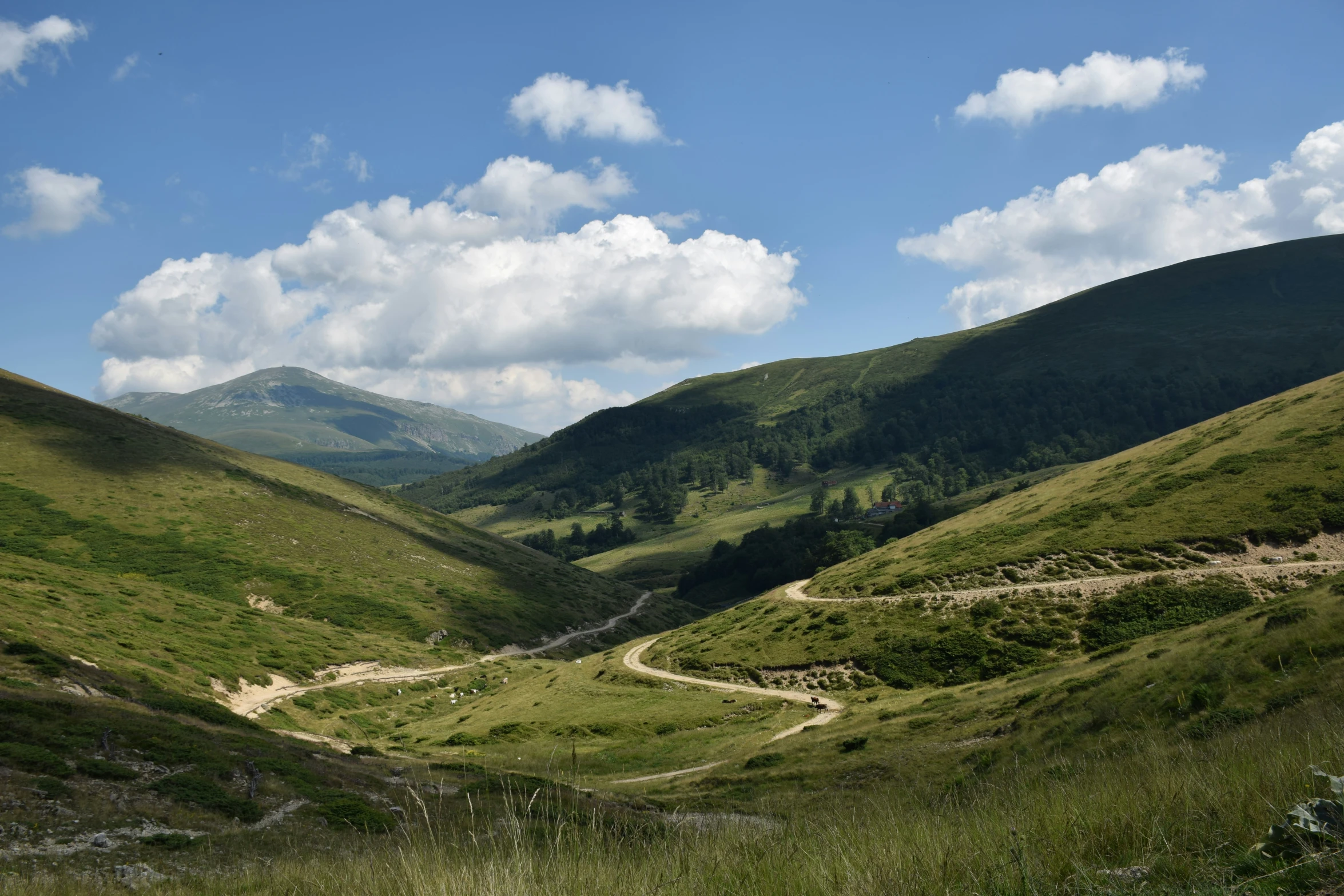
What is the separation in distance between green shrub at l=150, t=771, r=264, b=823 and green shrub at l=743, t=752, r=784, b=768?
911 inches

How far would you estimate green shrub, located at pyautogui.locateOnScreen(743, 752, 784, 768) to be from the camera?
3608 centimetres

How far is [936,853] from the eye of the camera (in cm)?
526

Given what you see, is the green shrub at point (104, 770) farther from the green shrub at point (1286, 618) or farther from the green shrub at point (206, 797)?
the green shrub at point (1286, 618)

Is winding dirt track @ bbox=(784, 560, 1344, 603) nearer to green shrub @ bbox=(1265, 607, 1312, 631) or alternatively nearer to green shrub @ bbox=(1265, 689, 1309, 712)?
green shrub @ bbox=(1265, 607, 1312, 631)

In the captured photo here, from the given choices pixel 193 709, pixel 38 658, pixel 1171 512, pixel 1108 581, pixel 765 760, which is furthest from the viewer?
pixel 1171 512

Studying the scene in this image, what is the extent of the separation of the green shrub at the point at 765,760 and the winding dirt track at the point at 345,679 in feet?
123

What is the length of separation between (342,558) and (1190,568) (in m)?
110

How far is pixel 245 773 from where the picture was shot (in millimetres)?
25203

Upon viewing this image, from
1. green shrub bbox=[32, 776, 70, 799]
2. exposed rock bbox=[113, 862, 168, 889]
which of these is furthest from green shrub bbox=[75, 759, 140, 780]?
exposed rock bbox=[113, 862, 168, 889]

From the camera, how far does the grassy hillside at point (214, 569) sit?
57.5 metres

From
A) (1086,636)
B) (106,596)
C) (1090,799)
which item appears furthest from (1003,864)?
(106,596)

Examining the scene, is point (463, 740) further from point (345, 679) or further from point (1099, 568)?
point (1099, 568)

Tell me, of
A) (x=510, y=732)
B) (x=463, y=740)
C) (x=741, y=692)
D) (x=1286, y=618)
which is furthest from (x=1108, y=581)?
(x=463, y=740)

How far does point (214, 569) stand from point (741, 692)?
242 ft
